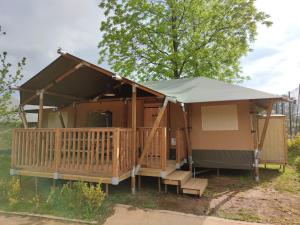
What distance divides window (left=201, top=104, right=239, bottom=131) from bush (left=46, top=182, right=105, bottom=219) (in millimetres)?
4748

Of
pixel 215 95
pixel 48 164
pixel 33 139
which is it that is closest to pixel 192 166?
pixel 215 95

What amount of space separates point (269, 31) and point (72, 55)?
1303cm

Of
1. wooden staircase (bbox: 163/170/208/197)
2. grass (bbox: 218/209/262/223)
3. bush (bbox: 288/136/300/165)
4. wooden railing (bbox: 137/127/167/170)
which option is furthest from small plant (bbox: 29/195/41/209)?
bush (bbox: 288/136/300/165)

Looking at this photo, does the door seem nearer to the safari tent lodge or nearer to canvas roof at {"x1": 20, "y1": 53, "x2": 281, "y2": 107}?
the safari tent lodge

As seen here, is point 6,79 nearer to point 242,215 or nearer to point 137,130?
point 137,130

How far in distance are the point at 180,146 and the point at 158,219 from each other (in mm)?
3469

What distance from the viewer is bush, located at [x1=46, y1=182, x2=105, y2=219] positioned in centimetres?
428

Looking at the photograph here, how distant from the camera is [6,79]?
8.77m

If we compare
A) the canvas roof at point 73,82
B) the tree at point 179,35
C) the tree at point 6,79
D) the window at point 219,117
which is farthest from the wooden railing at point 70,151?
the tree at point 179,35

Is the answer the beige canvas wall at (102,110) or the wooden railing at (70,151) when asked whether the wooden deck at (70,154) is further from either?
the beige canvas wall at (102,110)

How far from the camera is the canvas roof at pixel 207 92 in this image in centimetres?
627

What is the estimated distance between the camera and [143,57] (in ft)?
48.8

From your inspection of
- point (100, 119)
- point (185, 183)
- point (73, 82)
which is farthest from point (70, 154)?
point (100, 119)

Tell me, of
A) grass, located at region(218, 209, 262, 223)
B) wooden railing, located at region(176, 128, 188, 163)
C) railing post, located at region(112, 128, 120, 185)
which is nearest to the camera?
grass, located at region(218, 209, 262, 223)
